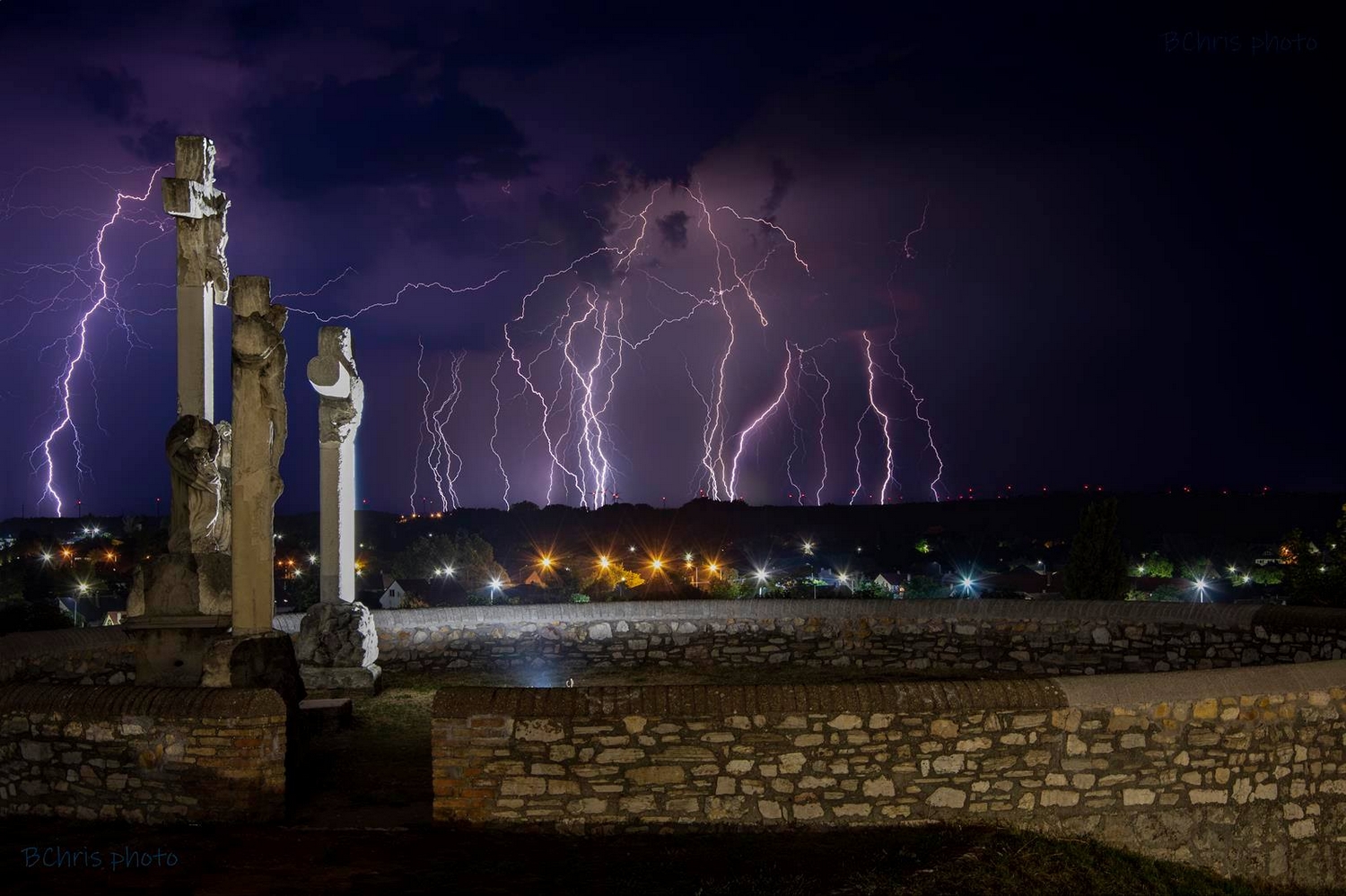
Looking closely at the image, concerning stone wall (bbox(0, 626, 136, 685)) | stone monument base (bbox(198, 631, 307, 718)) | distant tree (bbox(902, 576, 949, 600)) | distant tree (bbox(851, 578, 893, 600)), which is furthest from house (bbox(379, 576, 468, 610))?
stone monument base (bbox(198, 631, 307, 718))

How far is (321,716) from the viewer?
1120 centimetres

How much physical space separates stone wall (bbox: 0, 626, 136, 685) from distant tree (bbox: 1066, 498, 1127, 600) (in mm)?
19256

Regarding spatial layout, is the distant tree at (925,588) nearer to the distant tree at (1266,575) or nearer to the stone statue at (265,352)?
the distant tree at (1266,575)

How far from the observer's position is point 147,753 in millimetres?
7535

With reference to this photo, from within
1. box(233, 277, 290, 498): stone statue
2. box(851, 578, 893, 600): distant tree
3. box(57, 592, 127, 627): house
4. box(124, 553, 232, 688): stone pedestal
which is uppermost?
box(233, 277, 290, 498): stone statue

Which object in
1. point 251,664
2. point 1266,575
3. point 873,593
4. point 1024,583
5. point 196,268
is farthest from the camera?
point 1266,575

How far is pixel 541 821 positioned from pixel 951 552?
264ft

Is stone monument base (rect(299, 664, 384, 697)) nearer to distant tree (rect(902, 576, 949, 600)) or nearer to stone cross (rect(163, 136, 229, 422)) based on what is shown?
stone cross (rect(163, 136, 229, 422))

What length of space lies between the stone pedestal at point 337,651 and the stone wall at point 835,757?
644cm

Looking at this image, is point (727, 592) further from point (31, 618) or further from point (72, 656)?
point (72, 656)

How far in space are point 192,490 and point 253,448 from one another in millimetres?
909

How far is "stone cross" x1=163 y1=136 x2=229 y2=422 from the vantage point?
1154 cm

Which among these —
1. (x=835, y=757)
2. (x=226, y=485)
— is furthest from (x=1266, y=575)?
(x=226, y=485)

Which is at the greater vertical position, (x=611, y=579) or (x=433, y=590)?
(x=611, y=579)
